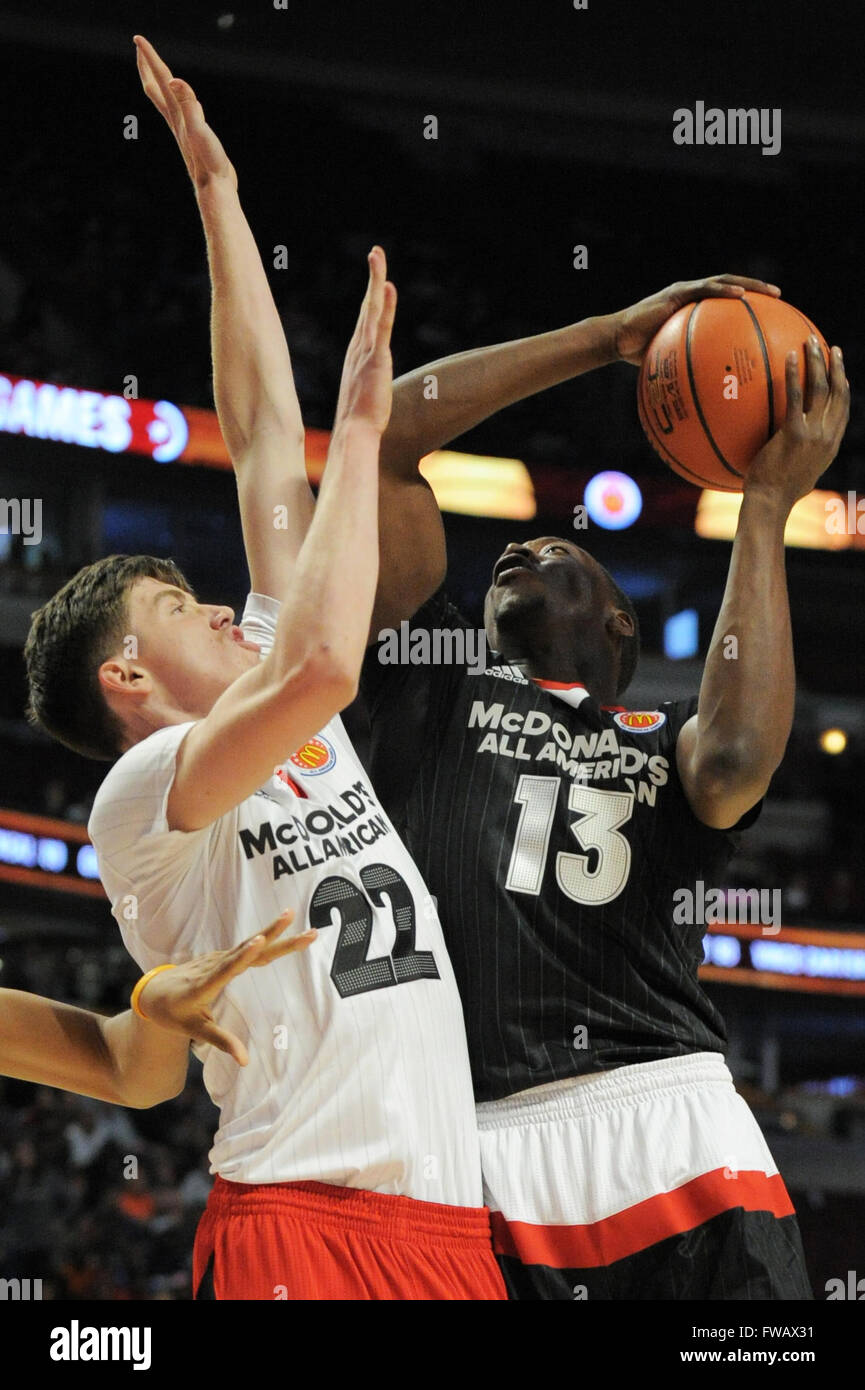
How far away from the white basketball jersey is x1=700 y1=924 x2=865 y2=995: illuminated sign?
12.1 metres

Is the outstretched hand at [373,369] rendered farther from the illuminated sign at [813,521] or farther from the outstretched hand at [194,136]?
the illuminated sign at [813,521]

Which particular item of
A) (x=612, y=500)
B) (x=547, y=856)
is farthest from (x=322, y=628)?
(x=612, y=500)

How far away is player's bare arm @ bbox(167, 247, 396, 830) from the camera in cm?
224

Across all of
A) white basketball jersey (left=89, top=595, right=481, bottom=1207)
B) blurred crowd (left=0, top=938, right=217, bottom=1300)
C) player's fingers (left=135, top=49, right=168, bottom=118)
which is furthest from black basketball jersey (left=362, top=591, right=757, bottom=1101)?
blurred crowd (left=0, top=938, right=217, bottom=1300)

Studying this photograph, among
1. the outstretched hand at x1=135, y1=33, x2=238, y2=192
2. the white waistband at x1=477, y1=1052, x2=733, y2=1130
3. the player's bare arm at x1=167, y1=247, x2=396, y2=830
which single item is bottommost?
the white waistband at x1=477, y1=1052, x2=733, y2=1130

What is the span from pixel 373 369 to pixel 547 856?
3.65ft

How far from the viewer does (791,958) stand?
1452 cm

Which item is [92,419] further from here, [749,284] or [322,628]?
[322,628]

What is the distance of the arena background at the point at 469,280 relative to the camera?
13570 millimetres

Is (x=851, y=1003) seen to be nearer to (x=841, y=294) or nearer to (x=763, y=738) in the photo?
(x=841, y=294)

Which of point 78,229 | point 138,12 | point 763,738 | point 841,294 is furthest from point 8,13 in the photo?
point 763,738

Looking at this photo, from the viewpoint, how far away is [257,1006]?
2559 millimetres

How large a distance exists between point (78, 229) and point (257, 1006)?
13572 mm

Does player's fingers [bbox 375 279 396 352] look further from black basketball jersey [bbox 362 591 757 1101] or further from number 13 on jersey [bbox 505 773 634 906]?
number 13 on jersey [bbox 505 773 634 906]
